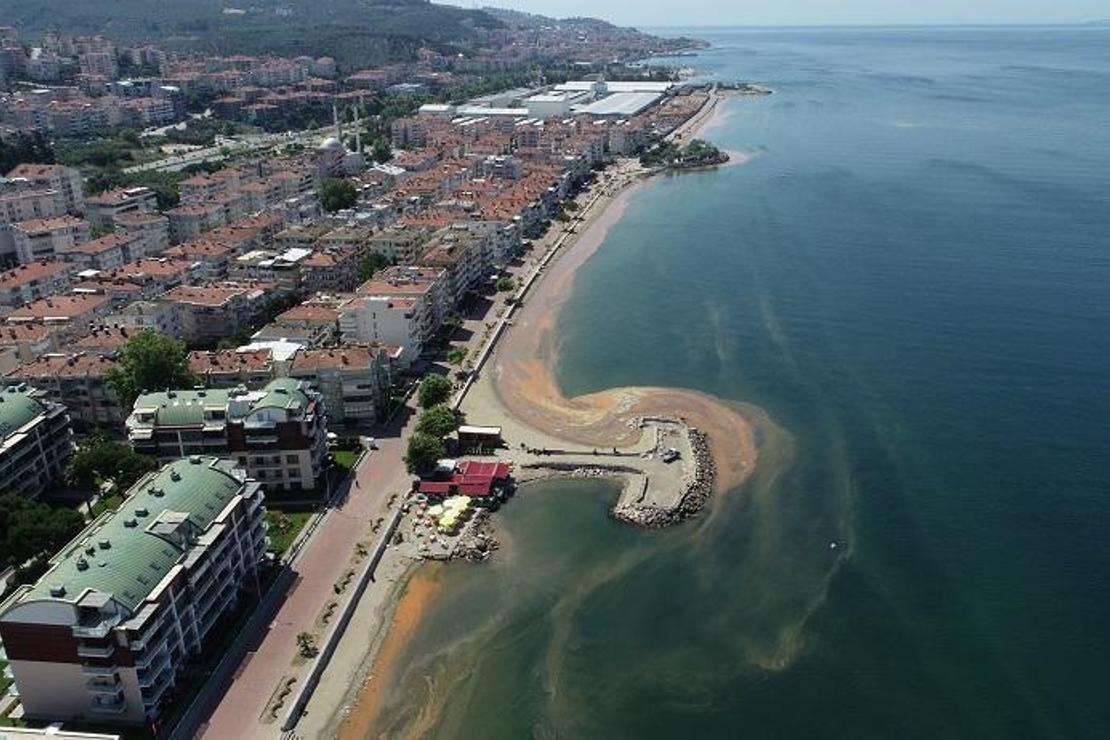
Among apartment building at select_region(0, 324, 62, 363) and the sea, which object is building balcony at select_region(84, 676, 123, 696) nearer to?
the sea

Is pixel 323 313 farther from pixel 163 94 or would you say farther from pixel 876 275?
pixel 163 94

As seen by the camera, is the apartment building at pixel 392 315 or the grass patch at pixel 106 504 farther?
the apartment building at pixel 392 315

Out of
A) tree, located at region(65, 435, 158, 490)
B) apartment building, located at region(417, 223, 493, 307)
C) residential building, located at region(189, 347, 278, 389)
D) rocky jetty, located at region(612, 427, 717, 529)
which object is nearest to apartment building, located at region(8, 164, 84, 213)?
apartment building, located at region(417, 223, 493, 307)

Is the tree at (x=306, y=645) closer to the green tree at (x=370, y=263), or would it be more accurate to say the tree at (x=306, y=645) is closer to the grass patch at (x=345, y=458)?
the grass patch at (x=345, y=458)

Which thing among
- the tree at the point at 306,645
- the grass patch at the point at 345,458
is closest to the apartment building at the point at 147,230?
the grass patch at the point at 345,458

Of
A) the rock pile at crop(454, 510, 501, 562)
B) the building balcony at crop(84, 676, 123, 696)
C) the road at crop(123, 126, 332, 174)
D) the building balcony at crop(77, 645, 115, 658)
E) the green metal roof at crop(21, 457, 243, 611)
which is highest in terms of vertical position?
the green metal roof at crop(21, 457, 243, 611)

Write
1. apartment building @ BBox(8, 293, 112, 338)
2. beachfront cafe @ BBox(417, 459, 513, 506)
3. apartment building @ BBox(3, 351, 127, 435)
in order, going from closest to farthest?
beachfront cafe @ BBox(417, 459, 513, 506) < apartment building @ BBox(3, 351, 127, 435) < apartment building @ BBox(8, 293, 112, 338)

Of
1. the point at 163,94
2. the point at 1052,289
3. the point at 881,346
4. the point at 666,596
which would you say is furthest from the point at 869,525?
the point at 163,94
